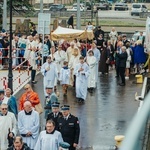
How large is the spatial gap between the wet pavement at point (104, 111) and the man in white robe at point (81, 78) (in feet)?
0.89

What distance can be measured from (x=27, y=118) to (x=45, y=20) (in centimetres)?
1011

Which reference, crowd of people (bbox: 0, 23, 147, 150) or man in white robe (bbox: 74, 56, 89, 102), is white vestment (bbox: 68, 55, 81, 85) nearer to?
crowd of people (bbox: 0, 23, 147, 150)

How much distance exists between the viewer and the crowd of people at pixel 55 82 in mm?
12414

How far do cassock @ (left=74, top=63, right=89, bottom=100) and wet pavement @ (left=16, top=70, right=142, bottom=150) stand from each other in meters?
0.32

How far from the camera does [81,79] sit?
21828 millimetres

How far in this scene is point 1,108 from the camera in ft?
41.3

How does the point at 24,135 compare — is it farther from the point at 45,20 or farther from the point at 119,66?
the point at 119,66

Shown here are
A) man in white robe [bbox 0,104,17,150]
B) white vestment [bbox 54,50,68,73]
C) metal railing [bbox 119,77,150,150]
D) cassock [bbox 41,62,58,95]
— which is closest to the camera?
metal railing [bbox 119,77,150,150]

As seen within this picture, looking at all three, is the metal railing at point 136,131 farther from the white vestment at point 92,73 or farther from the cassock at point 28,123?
the white vestment at point 92,73

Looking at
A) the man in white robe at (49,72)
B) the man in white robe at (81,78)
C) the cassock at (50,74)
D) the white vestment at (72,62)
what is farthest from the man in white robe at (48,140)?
the white vestment at (72,62)

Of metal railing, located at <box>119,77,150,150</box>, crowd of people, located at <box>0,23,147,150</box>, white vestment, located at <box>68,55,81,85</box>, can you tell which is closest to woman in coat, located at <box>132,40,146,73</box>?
crowd of people, located at <box>0,23,147,150</box>

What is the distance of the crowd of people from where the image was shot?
12.4 metres

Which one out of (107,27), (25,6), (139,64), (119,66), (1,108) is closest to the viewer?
(1,108)

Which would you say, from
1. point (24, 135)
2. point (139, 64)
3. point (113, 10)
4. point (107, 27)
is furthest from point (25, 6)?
point (113, 10)
